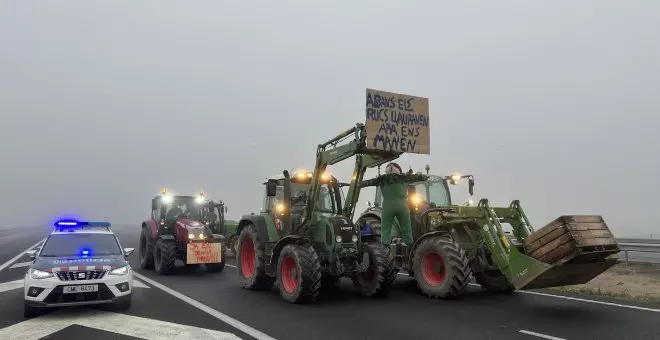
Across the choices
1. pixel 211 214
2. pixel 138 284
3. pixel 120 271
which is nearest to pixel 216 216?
pixel 211 214

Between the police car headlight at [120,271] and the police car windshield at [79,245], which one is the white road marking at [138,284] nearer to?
the police car windshield at [79,245]

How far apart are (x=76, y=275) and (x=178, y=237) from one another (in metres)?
6.45

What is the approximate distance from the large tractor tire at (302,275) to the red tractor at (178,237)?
201 inches

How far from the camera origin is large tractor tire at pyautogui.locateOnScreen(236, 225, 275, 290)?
974cm

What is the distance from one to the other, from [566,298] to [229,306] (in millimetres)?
6791

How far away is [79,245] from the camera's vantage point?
791cm

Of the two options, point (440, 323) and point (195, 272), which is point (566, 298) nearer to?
point (440, 323)

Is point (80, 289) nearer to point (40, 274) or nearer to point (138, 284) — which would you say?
point (40, 274)

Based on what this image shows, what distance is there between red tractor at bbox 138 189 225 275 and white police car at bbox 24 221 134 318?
15.5 ft

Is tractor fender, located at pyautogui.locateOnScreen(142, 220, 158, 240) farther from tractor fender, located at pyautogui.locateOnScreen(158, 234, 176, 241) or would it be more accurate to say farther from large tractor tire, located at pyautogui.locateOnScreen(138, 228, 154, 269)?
tractor fender, located at pyautogui.locateOnScreen(158, 234, 176, 241)

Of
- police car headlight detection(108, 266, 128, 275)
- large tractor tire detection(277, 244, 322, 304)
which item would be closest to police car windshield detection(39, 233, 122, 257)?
police car headlight detection(108, 266, 128, 275)

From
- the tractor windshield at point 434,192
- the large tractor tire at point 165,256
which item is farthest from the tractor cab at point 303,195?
the large tractor tire at point 165,256

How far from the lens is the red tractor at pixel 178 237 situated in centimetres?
1276

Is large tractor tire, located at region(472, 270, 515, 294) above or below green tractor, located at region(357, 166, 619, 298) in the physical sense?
below
